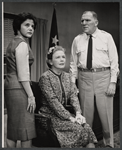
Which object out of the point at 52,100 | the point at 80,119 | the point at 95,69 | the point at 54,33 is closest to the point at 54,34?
the point at 54,33

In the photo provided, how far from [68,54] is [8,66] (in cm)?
81

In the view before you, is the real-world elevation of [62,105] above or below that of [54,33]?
below

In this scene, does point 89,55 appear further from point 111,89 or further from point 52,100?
point 52,100

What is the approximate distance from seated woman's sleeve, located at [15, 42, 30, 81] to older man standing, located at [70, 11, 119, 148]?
2.06 feet

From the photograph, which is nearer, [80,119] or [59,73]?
[80,119]

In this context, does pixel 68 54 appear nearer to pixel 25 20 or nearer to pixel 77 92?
pixel 77 92

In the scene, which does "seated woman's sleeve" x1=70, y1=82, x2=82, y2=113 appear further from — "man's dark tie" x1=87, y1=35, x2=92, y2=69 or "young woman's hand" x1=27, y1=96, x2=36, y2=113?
"young woman's hand" x1=27, y1=96, x2=36, y2=113

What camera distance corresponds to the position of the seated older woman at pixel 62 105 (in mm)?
2527

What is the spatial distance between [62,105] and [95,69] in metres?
0.65

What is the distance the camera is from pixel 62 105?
107 inches

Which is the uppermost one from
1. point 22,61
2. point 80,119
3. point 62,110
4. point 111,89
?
Answer: point 22,61

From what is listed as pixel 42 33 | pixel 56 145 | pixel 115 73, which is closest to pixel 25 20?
pixel 42 33

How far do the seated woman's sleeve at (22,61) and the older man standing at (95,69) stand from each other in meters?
0.63

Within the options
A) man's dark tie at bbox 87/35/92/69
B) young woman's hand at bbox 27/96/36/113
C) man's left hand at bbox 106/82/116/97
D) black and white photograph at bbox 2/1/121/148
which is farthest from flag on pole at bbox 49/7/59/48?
man's left hand at bbox 106/82/116/97
